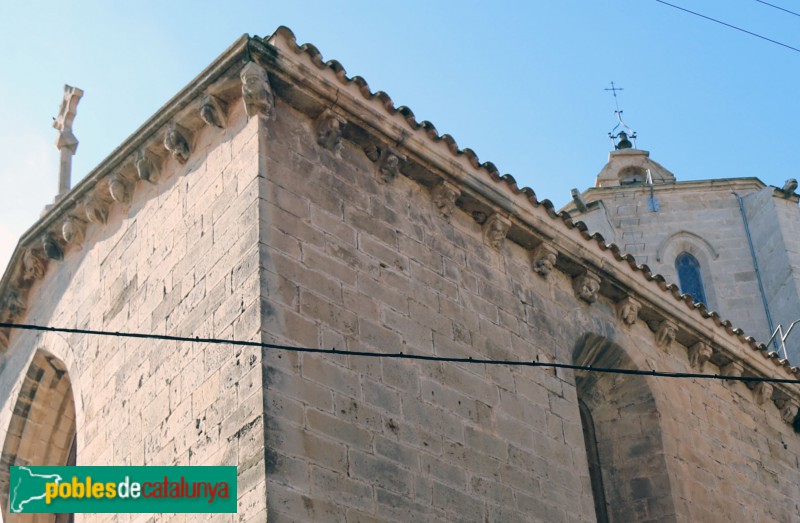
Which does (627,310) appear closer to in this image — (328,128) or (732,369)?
(732,369)

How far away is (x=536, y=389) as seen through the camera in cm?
1056

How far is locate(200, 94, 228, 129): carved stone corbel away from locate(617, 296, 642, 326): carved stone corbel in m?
4.10

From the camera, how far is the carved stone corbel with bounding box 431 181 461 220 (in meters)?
10.7

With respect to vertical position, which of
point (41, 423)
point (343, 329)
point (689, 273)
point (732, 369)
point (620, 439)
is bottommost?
point (343, 329)

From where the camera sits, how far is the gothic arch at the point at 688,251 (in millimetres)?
22531

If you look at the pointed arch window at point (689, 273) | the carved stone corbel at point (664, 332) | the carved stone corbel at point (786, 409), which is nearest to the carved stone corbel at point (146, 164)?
the carved stone corbel at point (664, 332)

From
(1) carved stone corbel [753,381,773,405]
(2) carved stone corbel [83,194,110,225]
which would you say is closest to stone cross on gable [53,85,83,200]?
(2) carved stone corbel [83,194,110,225]

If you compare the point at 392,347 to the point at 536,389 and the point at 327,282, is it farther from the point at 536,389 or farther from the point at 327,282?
the point at 536,389

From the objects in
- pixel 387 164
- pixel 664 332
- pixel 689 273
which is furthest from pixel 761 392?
pixel 689 273

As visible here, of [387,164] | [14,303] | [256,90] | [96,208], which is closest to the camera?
[256,90]

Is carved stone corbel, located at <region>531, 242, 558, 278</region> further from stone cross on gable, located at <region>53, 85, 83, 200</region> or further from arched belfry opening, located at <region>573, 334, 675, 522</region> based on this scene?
stone cross on gable, located at <region>53, 85, 83, 200</region>

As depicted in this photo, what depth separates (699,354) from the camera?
12867 mm

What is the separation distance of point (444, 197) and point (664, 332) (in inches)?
116

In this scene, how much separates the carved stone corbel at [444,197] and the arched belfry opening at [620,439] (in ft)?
5.69
